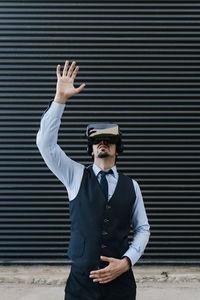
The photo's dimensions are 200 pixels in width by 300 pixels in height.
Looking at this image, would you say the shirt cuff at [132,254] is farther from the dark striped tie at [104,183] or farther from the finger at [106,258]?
the dark striped tie at [104,183]

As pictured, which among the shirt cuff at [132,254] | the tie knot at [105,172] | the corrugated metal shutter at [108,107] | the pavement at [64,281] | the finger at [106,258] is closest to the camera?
the finger at [106,258]

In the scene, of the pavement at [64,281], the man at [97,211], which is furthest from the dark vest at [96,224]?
the pavement at [64,281]

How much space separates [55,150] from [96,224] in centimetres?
56

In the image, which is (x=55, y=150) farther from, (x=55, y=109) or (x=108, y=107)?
(x=108, y=107)

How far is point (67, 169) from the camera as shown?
7.08 ft

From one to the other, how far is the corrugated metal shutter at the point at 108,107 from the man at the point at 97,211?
82.1 inches

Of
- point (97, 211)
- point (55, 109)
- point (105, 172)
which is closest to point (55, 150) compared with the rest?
point (55, 109)

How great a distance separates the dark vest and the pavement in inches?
84.0

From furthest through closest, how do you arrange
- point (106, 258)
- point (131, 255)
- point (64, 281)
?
point (64, 281) < point (131, 255) < point (106, 258)

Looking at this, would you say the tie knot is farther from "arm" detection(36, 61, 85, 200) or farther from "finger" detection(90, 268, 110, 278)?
"finger" detection(90, 268, 110, 278)

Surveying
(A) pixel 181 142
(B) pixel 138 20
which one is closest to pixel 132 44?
(B) pixel 138 20

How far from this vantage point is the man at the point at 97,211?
1943mm

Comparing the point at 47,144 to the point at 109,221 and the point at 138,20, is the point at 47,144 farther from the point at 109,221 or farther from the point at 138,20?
→ the point at 138,20

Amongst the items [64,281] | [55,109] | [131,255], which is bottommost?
[64,281]
